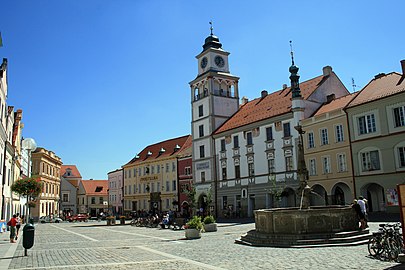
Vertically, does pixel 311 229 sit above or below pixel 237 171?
below

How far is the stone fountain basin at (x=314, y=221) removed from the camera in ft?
50.9

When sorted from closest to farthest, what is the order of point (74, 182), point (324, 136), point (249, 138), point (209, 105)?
point (324, 136) → point (249, 138) → point (209, 105) → point (74, 182)

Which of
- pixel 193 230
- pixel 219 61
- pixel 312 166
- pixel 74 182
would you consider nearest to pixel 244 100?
pixel 219 61

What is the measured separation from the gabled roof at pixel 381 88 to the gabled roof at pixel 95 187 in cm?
7464

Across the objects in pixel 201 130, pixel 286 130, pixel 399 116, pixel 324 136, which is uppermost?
pixel 201 130

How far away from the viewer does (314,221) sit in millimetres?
15547

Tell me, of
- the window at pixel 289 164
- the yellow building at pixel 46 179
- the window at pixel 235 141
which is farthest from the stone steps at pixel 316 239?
the yellow building at pixel 46 179

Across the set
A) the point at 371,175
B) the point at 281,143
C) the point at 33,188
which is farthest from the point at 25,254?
the point at 281,143

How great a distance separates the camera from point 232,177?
45.9m

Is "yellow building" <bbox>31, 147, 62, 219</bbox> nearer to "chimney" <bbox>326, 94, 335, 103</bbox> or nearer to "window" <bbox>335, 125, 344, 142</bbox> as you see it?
"chimney" <bbox>326, 94, 335, 103</bbox>

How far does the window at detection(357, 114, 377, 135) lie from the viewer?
103 feet

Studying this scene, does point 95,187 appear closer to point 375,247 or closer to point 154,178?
point 154,178

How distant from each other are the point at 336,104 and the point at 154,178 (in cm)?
3531

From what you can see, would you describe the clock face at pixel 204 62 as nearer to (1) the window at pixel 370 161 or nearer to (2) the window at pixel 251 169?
(2) the window at pixel 251 169
